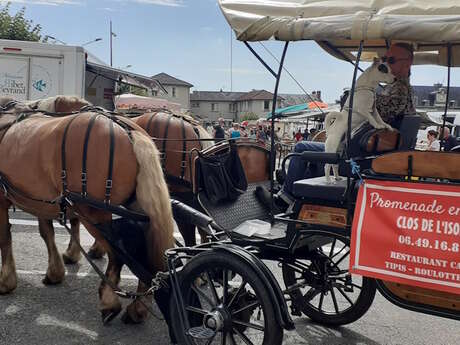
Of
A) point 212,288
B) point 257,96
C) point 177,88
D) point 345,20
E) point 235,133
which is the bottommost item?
point 212,288

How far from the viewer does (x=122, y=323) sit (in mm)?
3660

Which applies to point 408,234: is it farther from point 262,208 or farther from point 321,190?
point 262,208

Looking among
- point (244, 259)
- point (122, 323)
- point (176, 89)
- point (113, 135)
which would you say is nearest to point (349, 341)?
point (244, 259)

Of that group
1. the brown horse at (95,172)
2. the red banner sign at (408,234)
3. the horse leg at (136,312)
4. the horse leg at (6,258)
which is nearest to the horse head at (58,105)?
the brown horse at (95,172)

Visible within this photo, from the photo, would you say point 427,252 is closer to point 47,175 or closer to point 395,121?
point 395,121

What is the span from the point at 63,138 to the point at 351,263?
2.32 meters

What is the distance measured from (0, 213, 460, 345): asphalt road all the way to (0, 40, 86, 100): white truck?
4.75m

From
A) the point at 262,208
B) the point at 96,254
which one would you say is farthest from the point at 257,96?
the point at 262,208

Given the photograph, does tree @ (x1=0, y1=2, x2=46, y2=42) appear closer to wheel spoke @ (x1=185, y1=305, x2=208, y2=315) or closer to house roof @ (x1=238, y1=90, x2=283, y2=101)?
wheel spoke @ (x1=185, y1=305, x2=208, y2=315)

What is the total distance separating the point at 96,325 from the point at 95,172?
1227mm

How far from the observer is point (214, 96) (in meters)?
86.4

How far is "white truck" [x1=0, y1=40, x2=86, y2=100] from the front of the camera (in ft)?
27.5

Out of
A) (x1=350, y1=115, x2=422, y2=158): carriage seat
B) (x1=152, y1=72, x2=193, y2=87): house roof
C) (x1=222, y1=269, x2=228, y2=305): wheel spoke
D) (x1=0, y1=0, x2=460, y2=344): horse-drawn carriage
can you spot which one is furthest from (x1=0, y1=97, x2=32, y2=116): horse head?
(x1=152, y1=72, x2=193, y2=87): house roof

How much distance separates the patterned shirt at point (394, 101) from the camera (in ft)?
11.4
